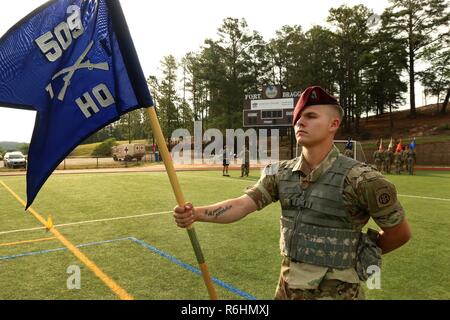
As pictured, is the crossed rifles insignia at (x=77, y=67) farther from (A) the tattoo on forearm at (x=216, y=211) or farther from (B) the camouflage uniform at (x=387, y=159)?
(B) the camouflage uniform at (x=387, y=159)

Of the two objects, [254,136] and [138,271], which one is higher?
[254,136]

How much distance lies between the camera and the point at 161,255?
579 centimetres

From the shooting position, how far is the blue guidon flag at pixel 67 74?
7.65 feet

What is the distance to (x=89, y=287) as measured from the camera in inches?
176

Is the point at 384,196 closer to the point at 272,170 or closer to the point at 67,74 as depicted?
the point at 272,170

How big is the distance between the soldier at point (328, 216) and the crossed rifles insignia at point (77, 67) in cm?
114

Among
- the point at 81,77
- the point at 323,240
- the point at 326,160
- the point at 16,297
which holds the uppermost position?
the point at 81,77

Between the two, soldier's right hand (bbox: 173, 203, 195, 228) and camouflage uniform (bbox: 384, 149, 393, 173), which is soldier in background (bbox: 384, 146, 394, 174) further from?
soldier's right hand (bbox: 173, 203, 195, 228)

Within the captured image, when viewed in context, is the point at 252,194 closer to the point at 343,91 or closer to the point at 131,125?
the point at 343,91

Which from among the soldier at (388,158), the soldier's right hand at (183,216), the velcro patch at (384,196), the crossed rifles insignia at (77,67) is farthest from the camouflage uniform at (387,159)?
the crossed rifles insignia at (77,67)

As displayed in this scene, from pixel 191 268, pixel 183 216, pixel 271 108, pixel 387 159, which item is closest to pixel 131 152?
pixel 271 108

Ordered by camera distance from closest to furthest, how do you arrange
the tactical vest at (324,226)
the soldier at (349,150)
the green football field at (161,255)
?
the tactical vest at (324,226)
the green football field at (161,255)
the soldier at (349,150)

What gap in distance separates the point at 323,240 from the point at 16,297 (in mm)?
3808

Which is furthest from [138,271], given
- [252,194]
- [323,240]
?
[323,240]
